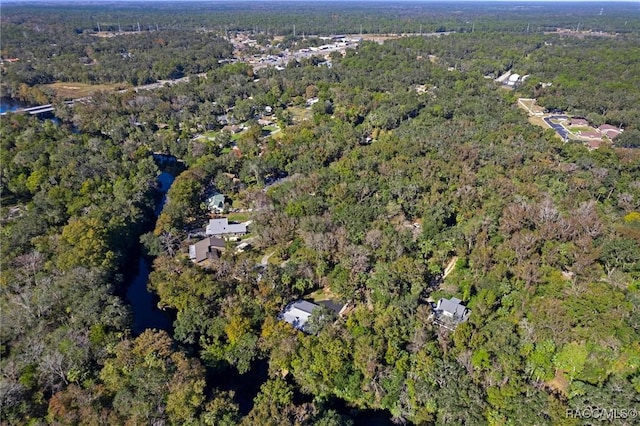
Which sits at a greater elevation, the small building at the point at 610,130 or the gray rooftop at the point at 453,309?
the small building at the point at 610,130

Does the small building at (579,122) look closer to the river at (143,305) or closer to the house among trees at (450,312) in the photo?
the house among trees at (450,312)

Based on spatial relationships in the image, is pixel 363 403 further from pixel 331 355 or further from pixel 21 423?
pixel 21 423

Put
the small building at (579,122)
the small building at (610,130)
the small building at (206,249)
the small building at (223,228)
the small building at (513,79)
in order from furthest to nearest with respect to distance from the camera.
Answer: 1. the small building at (513,79)
2. the small building at (579,122)
3. the small building at (610,130)
4. the small building at (223,228)
5. the small building at (206,249)

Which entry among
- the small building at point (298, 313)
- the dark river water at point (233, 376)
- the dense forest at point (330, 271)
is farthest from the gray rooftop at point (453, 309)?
the small building at point (298, 313)

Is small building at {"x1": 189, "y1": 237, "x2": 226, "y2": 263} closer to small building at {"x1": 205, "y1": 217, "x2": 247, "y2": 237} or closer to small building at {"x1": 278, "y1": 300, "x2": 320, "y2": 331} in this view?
small building at {"x1": 205, "y1": 217, "x2": 247, "y2": 237}

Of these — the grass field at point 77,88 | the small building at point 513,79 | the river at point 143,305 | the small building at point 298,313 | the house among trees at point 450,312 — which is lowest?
the river at point 143,305

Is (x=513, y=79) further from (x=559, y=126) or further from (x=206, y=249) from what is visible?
(x=206, y=249)

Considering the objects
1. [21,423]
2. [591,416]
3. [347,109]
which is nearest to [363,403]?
[591,416]
